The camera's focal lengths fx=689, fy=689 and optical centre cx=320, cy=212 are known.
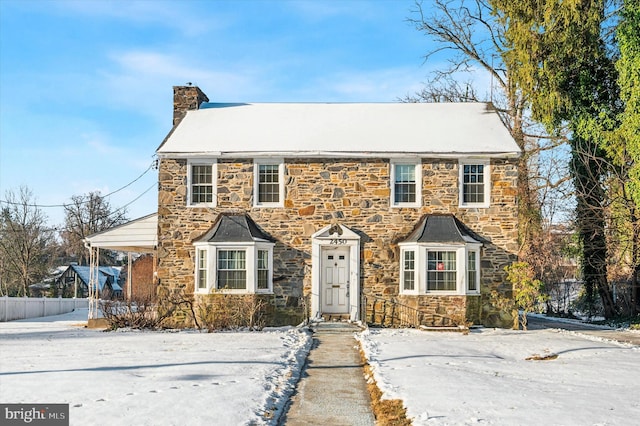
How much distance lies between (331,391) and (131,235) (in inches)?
551

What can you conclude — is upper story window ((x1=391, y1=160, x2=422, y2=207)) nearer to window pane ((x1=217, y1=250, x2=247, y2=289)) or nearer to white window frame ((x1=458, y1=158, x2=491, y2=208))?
white window frame ((x1=458, y1=158, x2=491, y2=208))

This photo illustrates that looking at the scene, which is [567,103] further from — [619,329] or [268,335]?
[268,335]

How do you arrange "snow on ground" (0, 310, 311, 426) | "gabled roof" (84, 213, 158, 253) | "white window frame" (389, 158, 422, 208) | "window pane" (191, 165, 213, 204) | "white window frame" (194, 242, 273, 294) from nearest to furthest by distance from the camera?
"snow on ground" (0, 310, 311, 426), "white window frame" (194, 242, 273, 294), "white window frame" (389, 158, 422, 208), "window pane" (191, 165, 213, 204), "gabled roof" (84, 213, 158, 253)

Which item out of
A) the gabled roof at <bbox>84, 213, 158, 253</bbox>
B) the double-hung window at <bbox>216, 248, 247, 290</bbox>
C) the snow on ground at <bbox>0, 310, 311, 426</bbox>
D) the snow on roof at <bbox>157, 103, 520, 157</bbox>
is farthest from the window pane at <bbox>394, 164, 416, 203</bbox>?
the gabled roof at <bbox>84, 213, 158, 253</bbox>

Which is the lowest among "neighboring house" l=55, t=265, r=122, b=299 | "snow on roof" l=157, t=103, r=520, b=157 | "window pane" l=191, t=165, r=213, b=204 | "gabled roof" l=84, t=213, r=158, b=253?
"neighboring house" l=55, t=265, r=122, b=299

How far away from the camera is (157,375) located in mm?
11344

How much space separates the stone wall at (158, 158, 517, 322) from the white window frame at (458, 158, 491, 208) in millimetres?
129

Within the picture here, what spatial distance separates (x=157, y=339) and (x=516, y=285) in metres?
10.8

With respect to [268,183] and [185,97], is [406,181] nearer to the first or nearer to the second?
[268,183]

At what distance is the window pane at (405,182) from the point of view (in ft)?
70.5

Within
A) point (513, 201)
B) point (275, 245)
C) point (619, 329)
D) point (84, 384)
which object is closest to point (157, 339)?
point (275, 245)

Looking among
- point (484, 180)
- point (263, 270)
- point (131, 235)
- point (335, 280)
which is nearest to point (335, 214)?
point (335, 280)

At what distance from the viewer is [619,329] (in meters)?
22.7

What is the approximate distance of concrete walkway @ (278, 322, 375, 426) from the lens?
894 centimetres
